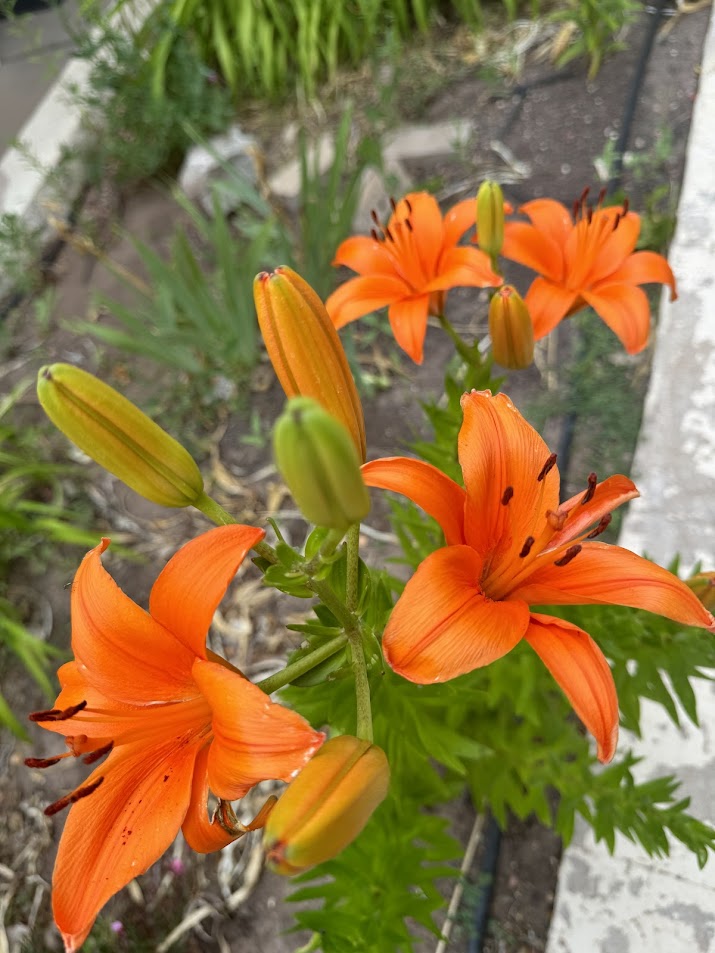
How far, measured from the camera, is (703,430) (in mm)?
1881

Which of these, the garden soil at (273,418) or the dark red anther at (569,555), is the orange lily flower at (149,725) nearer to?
the dark red anther at (569,555)

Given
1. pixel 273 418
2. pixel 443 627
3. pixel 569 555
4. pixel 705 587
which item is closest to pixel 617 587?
pixel 569 555

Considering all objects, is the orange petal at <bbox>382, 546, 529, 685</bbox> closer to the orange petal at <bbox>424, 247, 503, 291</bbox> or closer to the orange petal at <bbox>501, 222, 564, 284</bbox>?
the orange petal at <bbox>424, 247, 503, 291</bbox>

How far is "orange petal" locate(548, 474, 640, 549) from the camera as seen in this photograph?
711mm

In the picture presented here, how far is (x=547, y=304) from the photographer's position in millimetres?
1028

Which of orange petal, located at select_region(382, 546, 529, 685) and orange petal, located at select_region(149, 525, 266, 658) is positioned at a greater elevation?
orange petal, located at select_region(149, 525, 266, 658)

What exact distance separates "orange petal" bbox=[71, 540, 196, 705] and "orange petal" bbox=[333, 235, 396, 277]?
0.60m

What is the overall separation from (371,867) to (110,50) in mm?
3223

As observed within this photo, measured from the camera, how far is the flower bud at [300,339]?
647 mm

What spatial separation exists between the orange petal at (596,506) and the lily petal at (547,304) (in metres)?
0.33

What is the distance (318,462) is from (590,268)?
704mm

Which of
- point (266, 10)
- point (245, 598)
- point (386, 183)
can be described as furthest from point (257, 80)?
point (245, 598)

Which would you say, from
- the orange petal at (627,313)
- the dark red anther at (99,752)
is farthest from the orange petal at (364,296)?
the dark red anther at (99,752)

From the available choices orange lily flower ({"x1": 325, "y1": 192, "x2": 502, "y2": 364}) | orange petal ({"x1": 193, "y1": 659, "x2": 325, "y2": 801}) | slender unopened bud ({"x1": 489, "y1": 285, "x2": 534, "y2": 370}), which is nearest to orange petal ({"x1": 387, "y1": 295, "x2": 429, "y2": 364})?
orange lily flower ({"x1": 325, "y1": 192, "x2": 502, "y2": 364})
